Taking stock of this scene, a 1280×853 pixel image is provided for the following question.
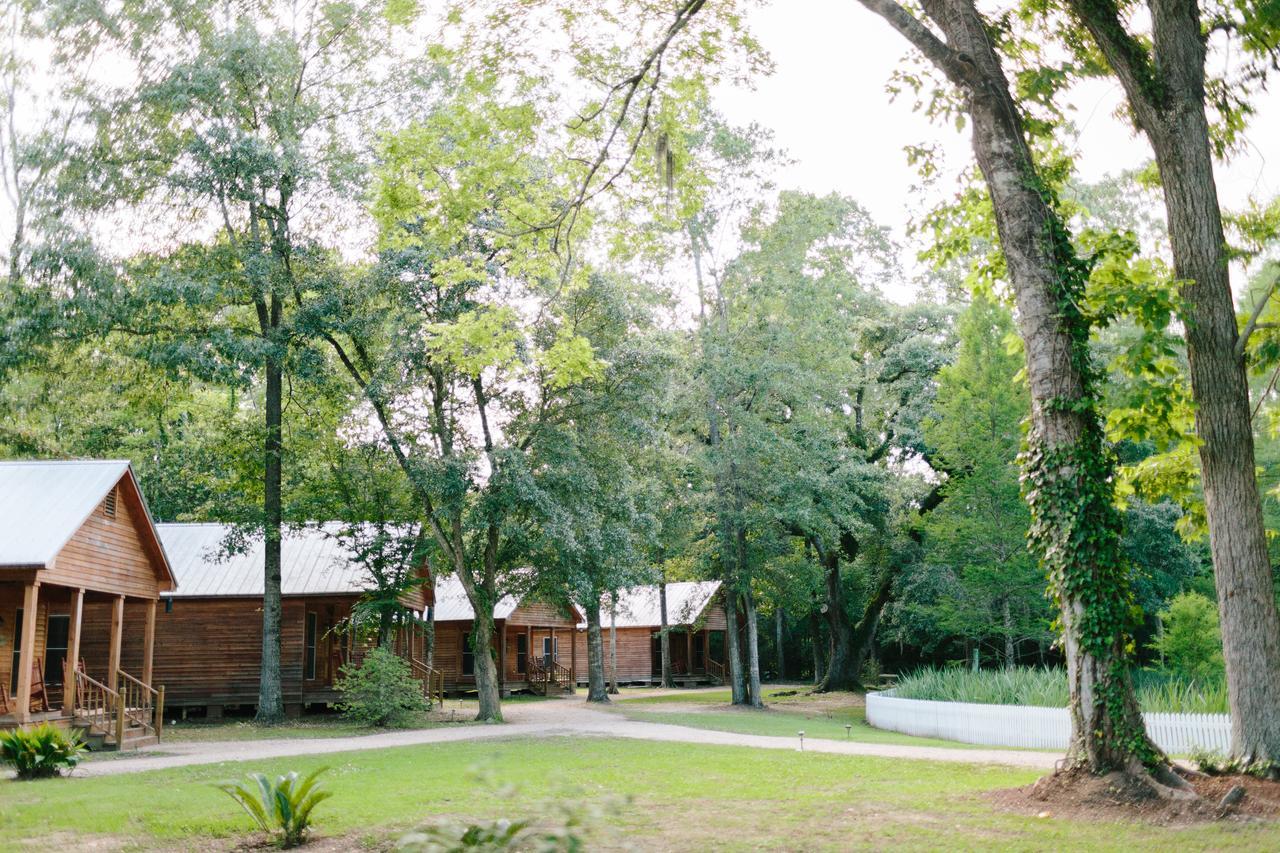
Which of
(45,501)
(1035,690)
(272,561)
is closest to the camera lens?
(45,501)

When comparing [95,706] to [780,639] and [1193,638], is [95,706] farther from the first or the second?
[780,639]

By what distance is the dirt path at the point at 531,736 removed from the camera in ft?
47.3

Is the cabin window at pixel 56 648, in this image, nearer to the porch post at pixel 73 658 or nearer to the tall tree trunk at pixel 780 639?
the porch post at pixel 73 658

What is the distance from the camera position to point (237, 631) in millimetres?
26062

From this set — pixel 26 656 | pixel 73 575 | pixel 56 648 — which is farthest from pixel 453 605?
pixel 26 656

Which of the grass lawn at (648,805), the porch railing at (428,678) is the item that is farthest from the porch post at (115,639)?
the porch railing at (428,678)

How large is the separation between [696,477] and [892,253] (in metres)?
13.3

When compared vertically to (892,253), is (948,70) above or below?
below

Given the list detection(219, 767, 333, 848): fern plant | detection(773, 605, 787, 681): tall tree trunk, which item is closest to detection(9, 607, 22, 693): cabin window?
detection(219, 767, 333, 848): fern plant

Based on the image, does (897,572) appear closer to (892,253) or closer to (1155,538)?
(1155,538)

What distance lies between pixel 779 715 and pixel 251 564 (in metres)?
14.2

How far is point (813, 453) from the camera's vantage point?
92.2 feet

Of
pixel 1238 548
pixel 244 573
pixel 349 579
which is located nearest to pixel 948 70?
pixel 1238 548

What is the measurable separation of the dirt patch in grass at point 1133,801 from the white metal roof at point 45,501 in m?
14.5
